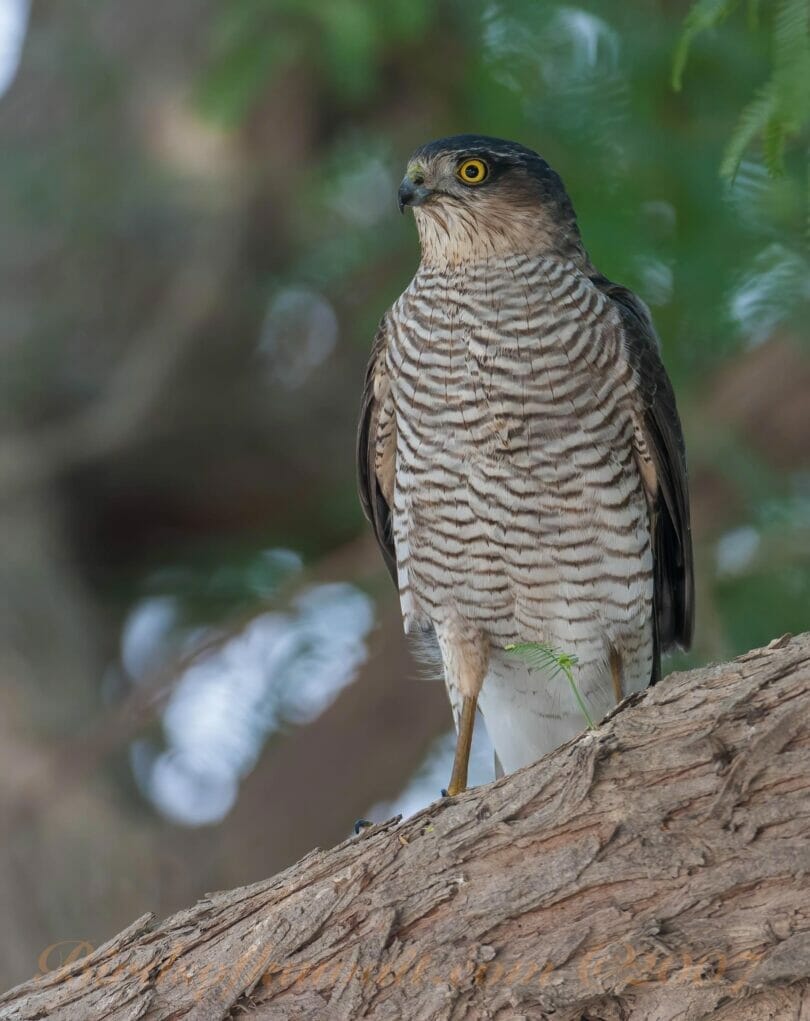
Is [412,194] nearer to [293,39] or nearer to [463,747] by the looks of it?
[463,747]

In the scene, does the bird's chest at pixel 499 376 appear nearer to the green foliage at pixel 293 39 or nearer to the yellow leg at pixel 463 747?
the yellow leg at pixel 463 747

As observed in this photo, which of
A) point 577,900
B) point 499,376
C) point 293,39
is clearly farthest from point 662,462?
point 293,39

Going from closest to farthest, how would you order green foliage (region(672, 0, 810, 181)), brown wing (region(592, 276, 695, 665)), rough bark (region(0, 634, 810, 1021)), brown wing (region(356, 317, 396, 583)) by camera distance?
rough bark (region(0, 634, 810, 1021)) < green foliage (region(672, 0, 810, 181)) < brown wing (region(592, 276, 695, 665)) < brown wing (region(356, 317, 396, 583))

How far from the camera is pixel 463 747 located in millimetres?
4172

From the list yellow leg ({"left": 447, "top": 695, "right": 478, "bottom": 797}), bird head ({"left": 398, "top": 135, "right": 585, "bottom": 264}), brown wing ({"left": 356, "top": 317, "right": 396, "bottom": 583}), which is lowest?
yellow leg ({"left": 447, "top": 695, "right": 478, "bottom": 797})

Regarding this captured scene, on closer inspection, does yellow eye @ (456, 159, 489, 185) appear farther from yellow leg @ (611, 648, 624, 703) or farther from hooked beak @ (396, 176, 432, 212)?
yellow leg @ (611, 648, 624, 703)

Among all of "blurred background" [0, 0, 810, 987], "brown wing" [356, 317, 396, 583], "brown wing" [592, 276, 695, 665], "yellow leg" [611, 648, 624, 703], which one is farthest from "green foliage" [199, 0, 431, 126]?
"yellow leg" [611, 648, 624, 703]

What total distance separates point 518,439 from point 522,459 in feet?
0.20

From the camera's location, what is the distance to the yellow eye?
415 cm

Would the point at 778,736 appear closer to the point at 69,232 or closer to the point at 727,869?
the point at 727,869

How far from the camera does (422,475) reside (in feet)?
13.3

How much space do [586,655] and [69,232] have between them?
4.63 m

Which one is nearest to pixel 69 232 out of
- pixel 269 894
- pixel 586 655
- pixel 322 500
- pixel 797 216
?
pixel 322 500

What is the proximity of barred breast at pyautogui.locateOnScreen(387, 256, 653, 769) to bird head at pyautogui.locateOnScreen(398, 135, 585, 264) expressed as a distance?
7 centimetres
